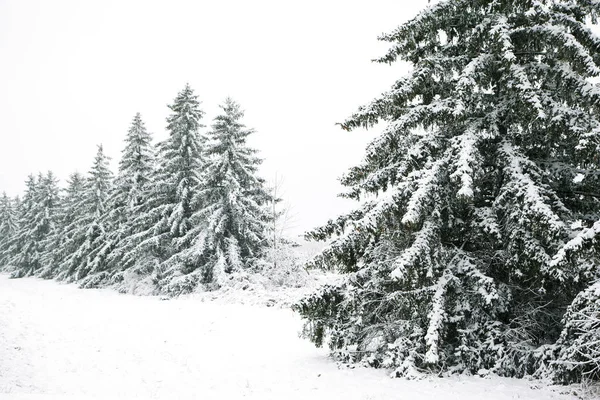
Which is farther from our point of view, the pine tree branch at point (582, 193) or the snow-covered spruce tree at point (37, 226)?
the snow-covered spruce tree at point (37, 226)

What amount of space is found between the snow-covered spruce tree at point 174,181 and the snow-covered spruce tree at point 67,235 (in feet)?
38.6

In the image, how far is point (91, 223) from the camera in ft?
109

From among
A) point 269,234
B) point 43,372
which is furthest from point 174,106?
point 43,372

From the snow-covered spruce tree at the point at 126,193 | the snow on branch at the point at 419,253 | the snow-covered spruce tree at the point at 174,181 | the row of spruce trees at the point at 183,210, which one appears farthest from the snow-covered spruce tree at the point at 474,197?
the snow-covered spruce tree at the point at 126,193

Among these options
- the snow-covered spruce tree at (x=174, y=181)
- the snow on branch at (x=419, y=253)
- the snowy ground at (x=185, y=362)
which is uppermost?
the snow-covered spruce tree at (x=174, y=181)

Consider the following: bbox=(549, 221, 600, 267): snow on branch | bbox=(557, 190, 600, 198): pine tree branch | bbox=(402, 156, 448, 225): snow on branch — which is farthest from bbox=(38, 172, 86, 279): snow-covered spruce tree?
bbox=(549, 221, 600, 267): snow on branch

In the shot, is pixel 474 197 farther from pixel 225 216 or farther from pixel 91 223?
pixel 91 223

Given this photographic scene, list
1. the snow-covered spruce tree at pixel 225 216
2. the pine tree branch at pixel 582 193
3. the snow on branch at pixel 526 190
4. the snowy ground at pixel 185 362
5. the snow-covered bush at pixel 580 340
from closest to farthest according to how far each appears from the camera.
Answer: the snow-covered bush at pixel 580 340 → the snow on branch at pixel 526 190 → the snowy ground at pixel 185 362 → the pine tree branch at pixel 582 193 → the snow-covered spruce tree at pixel 225 216

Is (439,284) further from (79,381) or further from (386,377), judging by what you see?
(79,381)

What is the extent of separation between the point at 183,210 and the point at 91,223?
13604 mm

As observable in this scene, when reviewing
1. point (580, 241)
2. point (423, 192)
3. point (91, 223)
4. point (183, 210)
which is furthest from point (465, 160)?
point (91, 223)

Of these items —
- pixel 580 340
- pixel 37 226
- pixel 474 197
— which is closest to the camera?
pixel 580 340

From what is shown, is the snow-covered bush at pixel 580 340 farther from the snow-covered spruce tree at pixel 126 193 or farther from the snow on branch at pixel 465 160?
the snow-covered spruce tree at pixel 126 193

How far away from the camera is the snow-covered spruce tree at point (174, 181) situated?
2550 centimetres
